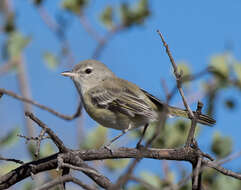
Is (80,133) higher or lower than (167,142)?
higher

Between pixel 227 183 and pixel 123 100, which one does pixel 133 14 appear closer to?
pixel 123 100

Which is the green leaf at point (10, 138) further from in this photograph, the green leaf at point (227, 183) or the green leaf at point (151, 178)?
the green leaf at point (227, 183)

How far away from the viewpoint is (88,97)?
4316 millimetres

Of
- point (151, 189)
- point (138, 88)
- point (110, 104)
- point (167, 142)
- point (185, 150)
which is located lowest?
point (151, 189)

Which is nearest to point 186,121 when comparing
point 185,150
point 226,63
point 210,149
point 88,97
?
point 210,149

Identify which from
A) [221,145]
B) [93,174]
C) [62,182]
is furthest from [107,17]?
[62,182]

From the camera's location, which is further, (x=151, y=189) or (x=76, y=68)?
(x=76, y=68)

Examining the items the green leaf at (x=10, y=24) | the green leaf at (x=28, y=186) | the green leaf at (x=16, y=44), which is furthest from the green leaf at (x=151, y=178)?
the green leaf at (x=10, y=24)

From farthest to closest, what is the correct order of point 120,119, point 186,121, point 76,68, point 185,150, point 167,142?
point 76,68 < point 120,119 < point 186,121 < point 167,142 < point 185,150

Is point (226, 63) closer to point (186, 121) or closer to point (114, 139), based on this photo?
point (186, 121)

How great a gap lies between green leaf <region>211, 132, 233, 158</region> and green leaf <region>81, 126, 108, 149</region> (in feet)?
3.19

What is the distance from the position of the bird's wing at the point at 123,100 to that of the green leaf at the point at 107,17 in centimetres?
65

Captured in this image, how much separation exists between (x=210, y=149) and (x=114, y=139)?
823 mm

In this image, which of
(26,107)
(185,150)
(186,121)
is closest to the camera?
(185,150)
